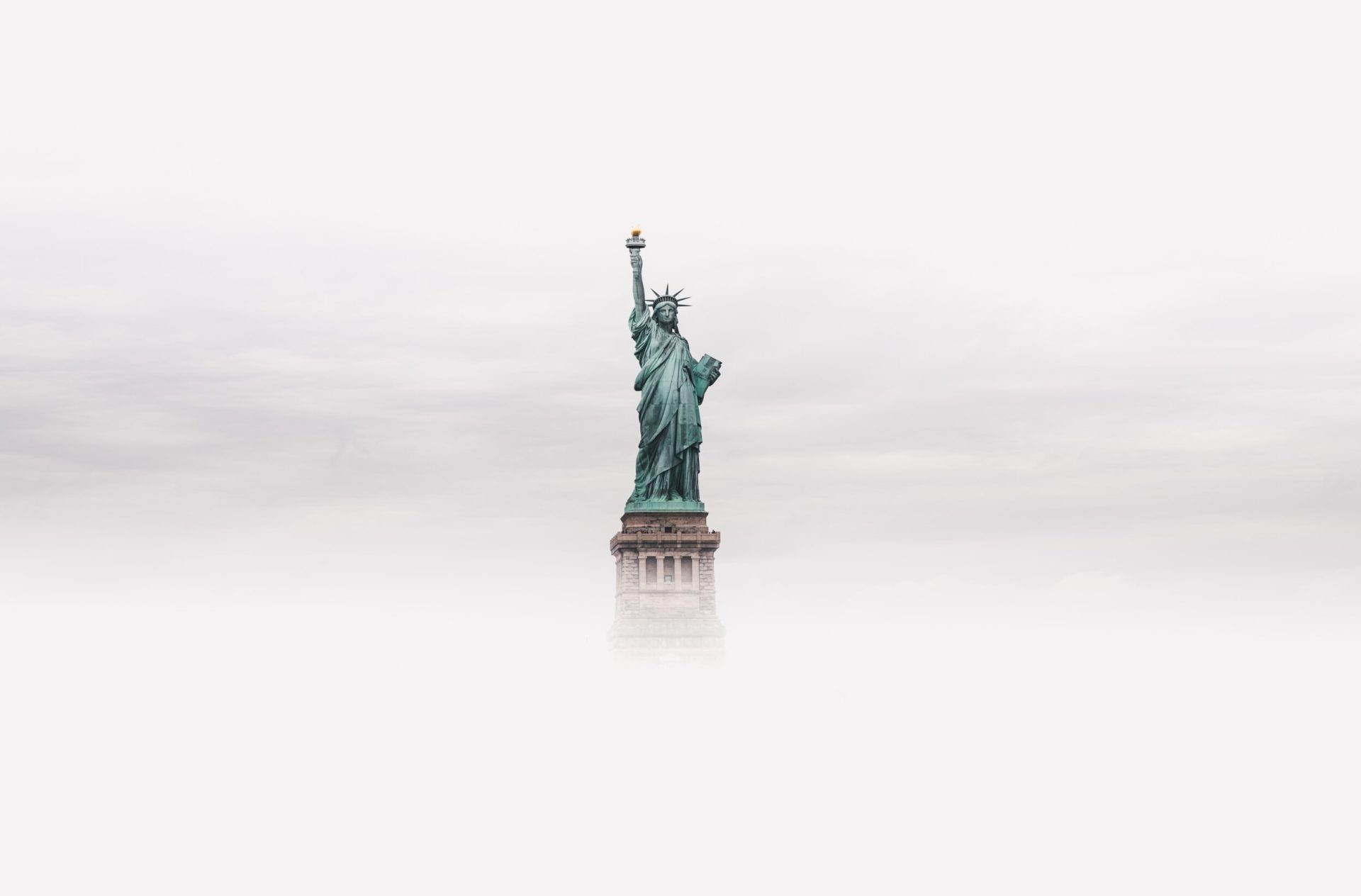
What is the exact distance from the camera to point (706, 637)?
101 metres

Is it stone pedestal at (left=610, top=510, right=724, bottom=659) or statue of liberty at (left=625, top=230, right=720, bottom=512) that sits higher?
statue of liberty at (left=625, top=230, right=720, bottom=512)

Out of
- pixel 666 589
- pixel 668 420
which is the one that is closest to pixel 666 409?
pixel 668 420

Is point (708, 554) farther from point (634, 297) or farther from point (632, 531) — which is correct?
point (634, 297)

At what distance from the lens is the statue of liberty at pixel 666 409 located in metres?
103

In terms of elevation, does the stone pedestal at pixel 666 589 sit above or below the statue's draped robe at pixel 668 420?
below

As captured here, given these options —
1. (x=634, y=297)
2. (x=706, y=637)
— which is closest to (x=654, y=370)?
(x=634, y=297)

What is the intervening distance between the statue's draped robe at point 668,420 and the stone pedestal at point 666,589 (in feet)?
4.21

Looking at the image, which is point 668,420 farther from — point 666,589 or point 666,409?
point 666,589

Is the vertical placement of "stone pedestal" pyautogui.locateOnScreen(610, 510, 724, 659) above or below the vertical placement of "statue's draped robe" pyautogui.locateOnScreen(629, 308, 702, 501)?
below

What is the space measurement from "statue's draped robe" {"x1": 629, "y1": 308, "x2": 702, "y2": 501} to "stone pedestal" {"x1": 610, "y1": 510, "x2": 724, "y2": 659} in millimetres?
1283

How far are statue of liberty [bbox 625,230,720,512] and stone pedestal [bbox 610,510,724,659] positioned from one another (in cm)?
103

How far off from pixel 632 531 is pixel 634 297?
1058cm

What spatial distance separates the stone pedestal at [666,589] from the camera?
101000mm

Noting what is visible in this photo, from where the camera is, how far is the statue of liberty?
4058 inches
